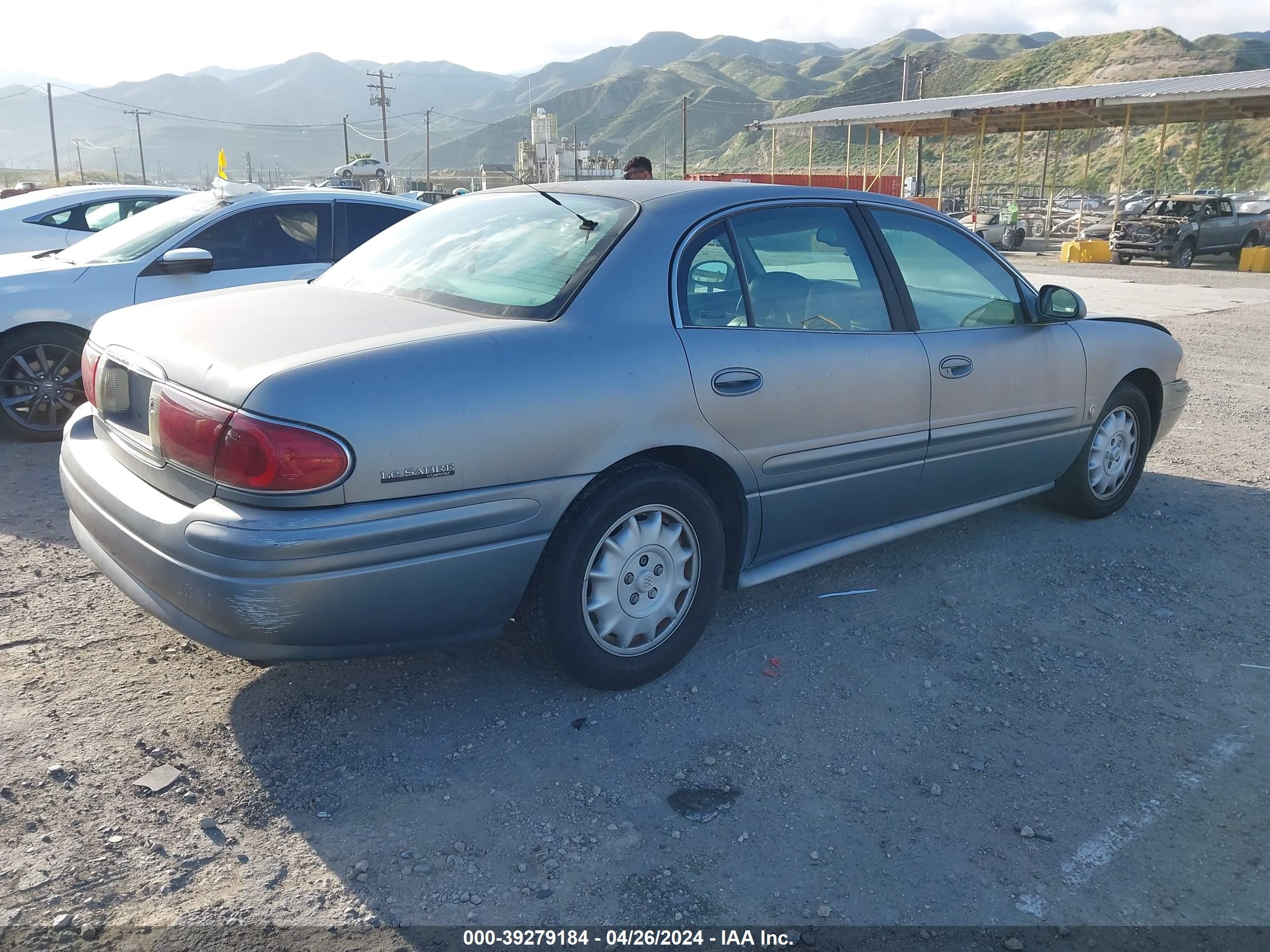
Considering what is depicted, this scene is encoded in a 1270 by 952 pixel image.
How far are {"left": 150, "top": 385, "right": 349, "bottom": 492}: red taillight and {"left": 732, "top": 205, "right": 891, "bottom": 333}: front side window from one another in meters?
1.61

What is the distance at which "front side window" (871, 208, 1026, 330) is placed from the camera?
4078mm

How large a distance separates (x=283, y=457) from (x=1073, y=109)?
104 ft

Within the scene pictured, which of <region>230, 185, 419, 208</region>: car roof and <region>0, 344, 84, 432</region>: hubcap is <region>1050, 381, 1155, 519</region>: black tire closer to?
<region>230, 185, 419, 208</region>: car roof

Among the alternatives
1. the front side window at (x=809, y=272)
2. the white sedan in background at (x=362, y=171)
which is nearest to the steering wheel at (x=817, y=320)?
the front side window at (x=809, y=272)

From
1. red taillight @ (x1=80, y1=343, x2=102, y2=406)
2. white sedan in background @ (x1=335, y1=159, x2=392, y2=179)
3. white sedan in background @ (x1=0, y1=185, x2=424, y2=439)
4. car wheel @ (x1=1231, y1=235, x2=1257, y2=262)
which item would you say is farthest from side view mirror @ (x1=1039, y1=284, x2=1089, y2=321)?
white sedan in background @ (x1=335, y1=159, x2=392, y2=179)

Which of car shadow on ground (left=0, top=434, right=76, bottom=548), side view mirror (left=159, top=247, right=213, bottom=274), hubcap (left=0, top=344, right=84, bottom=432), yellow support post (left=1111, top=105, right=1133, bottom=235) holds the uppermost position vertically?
yellow support post (left=1111, top=105, right=1133, bottom=235)

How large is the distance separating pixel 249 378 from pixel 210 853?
3.95 ft

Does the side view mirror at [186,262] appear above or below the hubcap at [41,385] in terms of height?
above

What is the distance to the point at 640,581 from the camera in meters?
3.25

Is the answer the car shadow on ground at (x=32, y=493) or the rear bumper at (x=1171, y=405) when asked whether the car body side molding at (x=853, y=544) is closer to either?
the rear bumper at (x=1171, y=405)

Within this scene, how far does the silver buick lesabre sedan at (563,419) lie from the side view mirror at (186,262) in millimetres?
2400

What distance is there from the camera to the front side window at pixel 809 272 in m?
3.59

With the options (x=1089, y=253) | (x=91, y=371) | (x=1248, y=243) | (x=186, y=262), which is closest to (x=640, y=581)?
(x=91, y=371)

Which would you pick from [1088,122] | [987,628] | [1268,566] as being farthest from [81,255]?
[1088,122]
